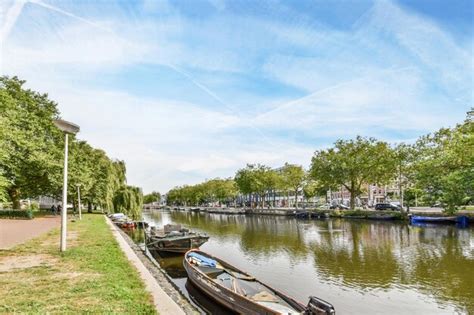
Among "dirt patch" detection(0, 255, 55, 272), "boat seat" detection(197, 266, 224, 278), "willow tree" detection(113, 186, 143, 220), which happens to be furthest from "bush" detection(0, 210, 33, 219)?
"boat seat" detection(197, 266, 224, 278)

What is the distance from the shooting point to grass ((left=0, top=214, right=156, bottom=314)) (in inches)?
300

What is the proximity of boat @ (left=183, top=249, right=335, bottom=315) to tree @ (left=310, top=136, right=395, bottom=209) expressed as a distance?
46.5 metres

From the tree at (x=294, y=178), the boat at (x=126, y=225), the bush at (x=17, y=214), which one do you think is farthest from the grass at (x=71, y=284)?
the tree at (x=294, y=178)

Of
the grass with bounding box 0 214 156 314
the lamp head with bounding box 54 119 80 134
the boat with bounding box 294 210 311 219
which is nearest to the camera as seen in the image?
the grass with bounding box 0 214 156 314

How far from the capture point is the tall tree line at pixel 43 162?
26.6 m

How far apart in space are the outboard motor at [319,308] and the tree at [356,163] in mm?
51046

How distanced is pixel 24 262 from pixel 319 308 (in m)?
10.7

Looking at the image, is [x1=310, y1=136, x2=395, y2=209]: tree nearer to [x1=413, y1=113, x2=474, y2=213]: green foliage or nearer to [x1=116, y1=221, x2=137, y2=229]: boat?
[x1=413, y1=113, x2=474, y2=213]: green foliage

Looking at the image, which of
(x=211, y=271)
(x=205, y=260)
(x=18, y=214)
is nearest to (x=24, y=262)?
(x=211, y=271)

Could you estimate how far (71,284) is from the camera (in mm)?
9414

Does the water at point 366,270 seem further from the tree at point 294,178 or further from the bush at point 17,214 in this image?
the tree at point 294,178

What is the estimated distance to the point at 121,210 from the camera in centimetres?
4778

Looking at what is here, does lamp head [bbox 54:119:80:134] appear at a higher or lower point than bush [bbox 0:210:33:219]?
higher

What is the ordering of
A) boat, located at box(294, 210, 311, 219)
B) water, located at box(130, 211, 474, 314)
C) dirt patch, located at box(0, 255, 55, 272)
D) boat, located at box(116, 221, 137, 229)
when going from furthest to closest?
1. boat, located at box(294, 210, 311, 219)
2. boat, located at box(116, 221, 137, 229)
3. water, located at box(130, 211, 474, 314)
4. dirt patch, located at box(0, 255, 55, 272)
